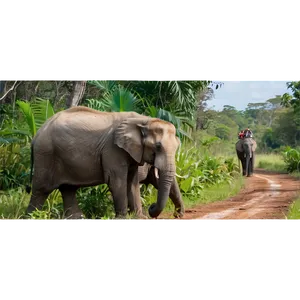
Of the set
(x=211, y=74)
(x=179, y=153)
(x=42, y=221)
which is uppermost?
(x=211, y=74)

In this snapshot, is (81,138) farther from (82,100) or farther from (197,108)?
(197,108)

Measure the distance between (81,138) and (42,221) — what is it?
941 mm

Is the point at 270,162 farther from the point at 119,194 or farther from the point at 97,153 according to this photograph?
the point at 97,153

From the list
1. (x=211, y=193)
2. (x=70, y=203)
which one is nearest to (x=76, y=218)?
(x=70, y=203)

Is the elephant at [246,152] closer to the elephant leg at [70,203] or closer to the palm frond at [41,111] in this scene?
the elephant leg at [70,203]

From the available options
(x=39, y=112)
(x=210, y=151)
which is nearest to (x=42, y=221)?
(x=39, y=112)

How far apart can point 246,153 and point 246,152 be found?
0.04ft

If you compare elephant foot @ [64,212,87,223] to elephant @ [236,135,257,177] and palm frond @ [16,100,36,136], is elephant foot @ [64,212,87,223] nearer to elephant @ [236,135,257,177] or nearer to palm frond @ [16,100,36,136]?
palm frond @ [16,100,36,136]

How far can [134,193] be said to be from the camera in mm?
9734

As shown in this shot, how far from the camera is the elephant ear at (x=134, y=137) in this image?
9.65 meters

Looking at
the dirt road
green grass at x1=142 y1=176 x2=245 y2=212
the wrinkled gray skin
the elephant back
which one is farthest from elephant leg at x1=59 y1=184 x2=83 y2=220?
the elephant back

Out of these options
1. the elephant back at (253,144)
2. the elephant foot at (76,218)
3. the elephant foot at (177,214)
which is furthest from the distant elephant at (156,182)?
the elephant back at (253,144)

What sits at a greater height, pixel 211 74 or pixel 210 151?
pixel 211 74

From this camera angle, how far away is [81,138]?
987cm
